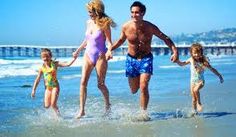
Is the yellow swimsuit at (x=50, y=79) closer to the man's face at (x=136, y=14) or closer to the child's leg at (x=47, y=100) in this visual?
the child's leg at (x=47, y=100)

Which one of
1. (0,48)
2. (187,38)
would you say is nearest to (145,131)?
(0,48)

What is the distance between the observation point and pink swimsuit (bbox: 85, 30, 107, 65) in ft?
24.3

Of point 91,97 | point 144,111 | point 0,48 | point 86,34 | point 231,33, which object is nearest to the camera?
point 144,111

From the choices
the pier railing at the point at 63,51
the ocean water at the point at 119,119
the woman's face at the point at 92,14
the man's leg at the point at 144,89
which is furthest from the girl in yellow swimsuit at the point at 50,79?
the pier railing at the point at 63,51

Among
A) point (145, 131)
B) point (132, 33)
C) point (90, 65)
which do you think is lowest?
point (145, 131)

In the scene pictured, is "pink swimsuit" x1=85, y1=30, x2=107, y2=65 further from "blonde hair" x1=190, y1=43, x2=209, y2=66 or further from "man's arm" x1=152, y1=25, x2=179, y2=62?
"blonde hair" x1=190, y1=43, x2=209, y2=66

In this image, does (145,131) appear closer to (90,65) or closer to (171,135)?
(171,135)

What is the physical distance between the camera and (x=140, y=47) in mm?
7234

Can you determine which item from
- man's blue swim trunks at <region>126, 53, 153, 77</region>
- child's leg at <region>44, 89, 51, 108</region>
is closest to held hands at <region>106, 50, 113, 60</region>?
man's blue swim trunks at <region>126, 53, 153, 77</region>

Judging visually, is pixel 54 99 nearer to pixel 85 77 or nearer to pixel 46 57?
pixel 85 77

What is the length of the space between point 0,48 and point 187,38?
106 m

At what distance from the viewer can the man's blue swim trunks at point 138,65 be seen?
23.5 ft

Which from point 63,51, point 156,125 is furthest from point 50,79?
point 63,51

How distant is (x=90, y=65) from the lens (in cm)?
746
